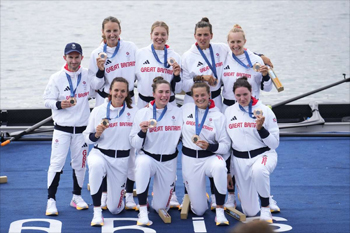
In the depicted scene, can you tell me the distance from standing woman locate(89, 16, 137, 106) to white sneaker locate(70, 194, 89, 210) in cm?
100

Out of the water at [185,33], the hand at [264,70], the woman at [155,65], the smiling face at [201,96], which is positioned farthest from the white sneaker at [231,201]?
the water at [185,33]

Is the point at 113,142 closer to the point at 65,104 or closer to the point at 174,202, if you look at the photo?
the point at 65,104

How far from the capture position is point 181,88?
6656 mm

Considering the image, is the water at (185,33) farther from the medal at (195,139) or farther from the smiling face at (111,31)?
the medal at (195,139)

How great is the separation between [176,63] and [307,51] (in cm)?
1468

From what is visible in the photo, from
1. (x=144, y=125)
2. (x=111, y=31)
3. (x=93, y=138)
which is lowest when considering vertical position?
(x=93, y=138)

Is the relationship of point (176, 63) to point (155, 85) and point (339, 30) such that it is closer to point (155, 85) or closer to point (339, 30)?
point (155, 85)

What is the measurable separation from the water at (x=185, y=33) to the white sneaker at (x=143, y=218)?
817 centimetres

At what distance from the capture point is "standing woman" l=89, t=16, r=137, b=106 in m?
6.51

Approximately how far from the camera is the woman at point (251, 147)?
621cm

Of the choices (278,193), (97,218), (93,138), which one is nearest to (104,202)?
(97,218)

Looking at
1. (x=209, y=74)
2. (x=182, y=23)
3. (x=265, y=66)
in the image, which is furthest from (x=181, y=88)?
(x=182, y=23)

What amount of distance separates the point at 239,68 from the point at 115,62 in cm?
119

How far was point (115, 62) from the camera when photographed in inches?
261
